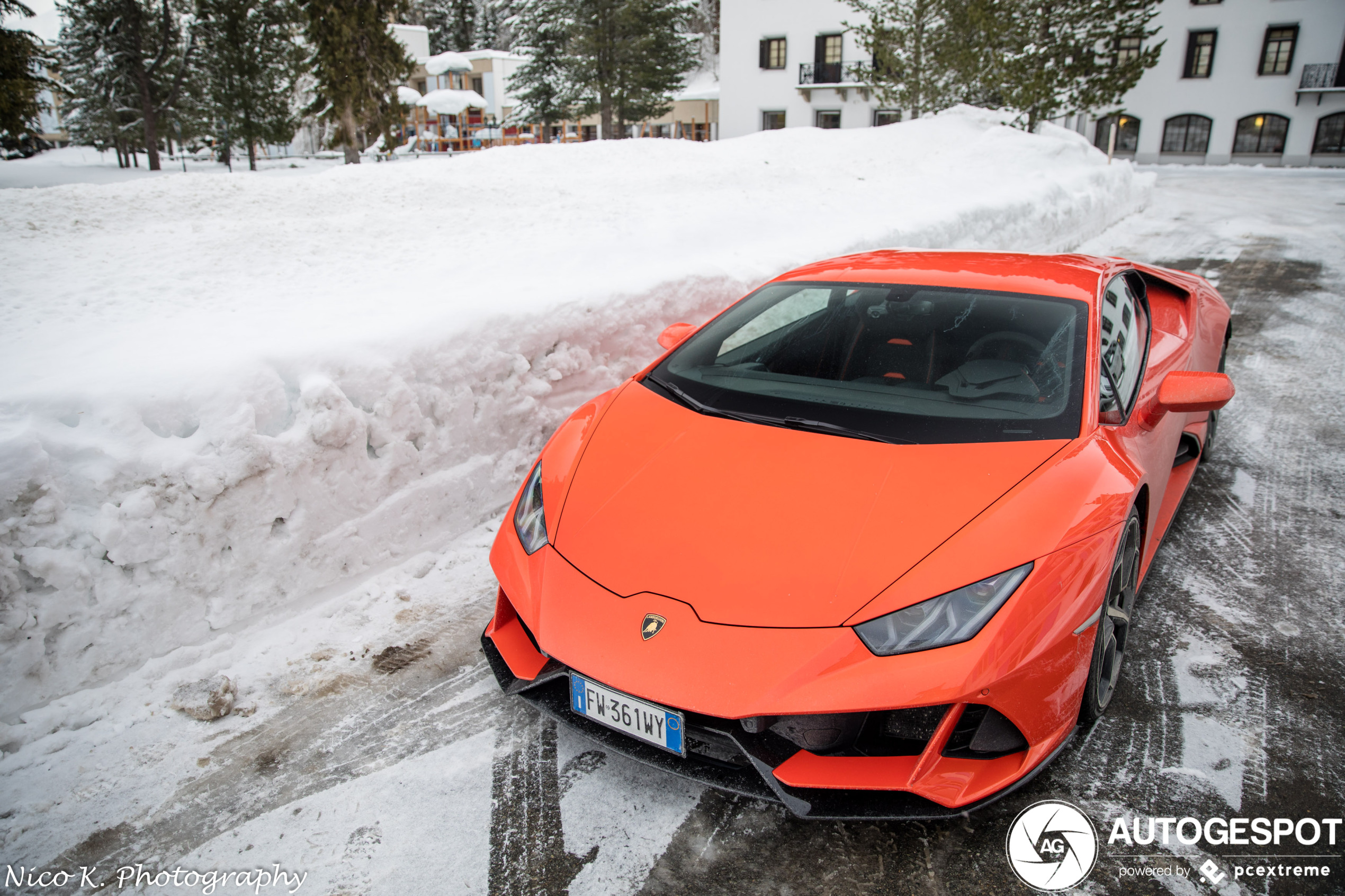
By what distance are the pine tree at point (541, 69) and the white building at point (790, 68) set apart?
8676 millimetres

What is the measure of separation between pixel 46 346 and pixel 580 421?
2433 millimetres

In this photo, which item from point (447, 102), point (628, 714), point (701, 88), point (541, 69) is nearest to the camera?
point (628, 714)

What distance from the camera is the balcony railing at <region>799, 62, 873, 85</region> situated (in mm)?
34938

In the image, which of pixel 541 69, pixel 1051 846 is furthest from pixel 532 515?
pixel 541 69

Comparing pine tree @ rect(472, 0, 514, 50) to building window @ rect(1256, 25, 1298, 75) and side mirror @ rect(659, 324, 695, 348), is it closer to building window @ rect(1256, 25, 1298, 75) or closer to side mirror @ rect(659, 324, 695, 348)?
building window @ rect(1256, 25, 1298, 75)

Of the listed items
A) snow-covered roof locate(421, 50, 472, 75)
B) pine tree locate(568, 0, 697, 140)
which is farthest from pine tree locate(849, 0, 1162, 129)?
snow-covered roof locate(421, 50, 472, 75)

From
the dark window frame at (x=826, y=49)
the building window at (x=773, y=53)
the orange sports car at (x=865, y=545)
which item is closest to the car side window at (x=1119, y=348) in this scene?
the orange sports car at (x=865, y=545)

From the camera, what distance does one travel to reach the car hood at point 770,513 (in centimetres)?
187

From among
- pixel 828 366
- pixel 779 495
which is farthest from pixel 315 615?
pixel 828 366

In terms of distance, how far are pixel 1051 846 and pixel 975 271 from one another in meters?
2.03

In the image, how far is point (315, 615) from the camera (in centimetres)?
301

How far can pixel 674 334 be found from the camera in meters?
3.30

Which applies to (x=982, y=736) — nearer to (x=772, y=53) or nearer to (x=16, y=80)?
(x=16, y=80)

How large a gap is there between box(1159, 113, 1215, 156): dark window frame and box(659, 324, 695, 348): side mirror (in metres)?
39.2
